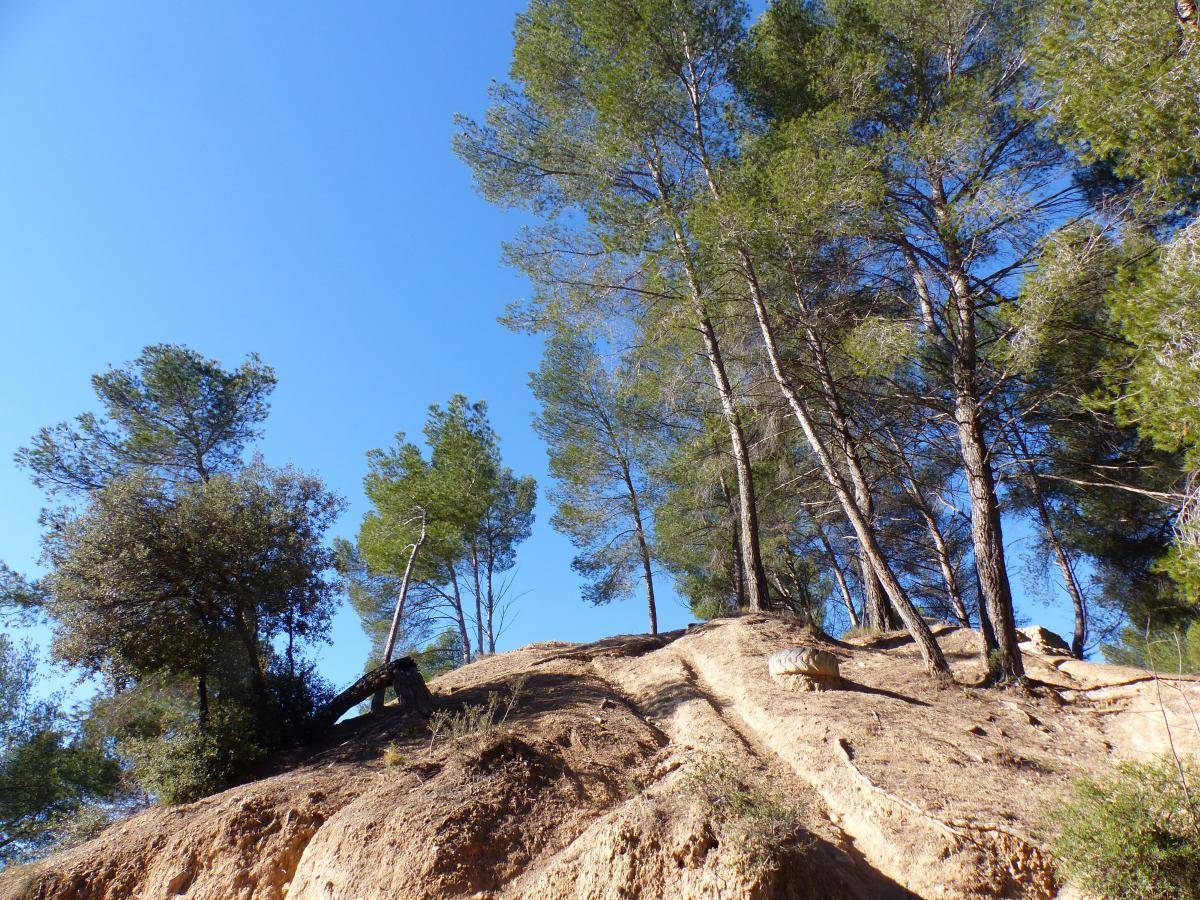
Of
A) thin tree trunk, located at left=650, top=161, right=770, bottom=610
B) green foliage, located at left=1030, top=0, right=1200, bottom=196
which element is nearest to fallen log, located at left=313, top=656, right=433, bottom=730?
thin tree trunk, located at left=650, top=161, right=770, bottom=610

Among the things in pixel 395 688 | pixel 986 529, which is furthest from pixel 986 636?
pixel 395 688

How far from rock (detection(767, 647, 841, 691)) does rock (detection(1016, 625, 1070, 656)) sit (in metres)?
3.00

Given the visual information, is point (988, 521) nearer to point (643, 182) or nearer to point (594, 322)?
point (594, 322)

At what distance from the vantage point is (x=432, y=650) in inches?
662

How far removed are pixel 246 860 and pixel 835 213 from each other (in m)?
9.12

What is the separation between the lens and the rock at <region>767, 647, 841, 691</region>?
275 inches

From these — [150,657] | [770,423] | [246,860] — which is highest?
[770,423]

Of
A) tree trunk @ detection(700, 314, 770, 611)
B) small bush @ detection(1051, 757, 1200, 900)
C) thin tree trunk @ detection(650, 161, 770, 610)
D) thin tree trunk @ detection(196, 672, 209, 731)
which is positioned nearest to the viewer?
small bush @ detection(1051, 757, 1200, 900)

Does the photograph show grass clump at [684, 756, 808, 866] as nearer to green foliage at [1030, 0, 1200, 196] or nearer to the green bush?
the green bush

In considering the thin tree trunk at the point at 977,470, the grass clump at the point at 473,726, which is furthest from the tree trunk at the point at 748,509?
the grass clump at the point at 473,726

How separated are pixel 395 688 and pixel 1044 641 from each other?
844cm

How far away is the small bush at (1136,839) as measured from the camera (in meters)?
3.29

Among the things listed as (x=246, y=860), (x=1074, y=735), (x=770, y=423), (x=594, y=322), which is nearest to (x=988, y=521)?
(x=1074, y=735)

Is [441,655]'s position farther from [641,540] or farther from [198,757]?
[198,757]
